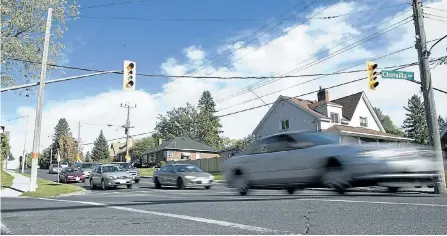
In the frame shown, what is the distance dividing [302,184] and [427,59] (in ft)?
34.8

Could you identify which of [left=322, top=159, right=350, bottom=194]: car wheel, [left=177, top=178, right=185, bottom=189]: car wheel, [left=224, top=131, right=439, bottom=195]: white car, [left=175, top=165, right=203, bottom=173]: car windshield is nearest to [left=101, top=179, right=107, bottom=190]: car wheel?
[left=175, top=165, right=203, bottom=173]: car windshield

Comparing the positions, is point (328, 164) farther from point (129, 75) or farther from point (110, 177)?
point (110, 177)

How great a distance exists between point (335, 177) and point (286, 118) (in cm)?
3549

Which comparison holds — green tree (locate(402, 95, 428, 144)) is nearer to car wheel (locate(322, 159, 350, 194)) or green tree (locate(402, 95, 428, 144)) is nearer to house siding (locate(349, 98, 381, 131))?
house siding (locate(349, 98, 381, 131))

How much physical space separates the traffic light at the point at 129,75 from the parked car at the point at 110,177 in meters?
7.01

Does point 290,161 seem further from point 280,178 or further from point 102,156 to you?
point 102,156

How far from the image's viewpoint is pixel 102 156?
12731 centimetres

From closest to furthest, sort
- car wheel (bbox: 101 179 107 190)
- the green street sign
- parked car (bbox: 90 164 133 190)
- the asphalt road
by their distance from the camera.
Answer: the asphalt road, the green street sign, parked car (bbox: 90 164 133 190), car wheel (bbox: 101 179 107 190)

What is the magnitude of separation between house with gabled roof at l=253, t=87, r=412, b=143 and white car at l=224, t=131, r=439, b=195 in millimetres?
29299

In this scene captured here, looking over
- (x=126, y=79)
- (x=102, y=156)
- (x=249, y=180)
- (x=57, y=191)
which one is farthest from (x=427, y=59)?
(x=102, y=156)

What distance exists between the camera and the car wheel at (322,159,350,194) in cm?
844

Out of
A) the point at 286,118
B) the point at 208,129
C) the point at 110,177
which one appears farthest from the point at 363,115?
the point at 208,129

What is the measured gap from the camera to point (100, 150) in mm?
129875

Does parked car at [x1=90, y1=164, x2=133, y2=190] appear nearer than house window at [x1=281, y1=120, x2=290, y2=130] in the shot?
Yes
